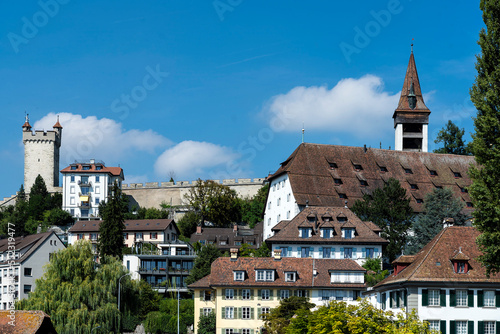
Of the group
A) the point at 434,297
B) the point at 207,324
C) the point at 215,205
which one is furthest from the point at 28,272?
the point at 434,297

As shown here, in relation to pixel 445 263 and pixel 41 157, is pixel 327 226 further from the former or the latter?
pixel 41 157

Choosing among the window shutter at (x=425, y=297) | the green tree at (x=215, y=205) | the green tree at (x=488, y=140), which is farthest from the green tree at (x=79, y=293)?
the green tree at (x=215, y=205)

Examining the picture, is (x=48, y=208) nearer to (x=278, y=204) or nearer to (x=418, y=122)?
(x=278, y=204)

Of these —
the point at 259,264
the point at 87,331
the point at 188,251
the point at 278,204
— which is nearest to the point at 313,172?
the point at 278,204

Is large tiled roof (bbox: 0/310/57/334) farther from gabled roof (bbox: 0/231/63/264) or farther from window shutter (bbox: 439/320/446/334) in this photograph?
gabled roof (bbox: 0/231/63/264)

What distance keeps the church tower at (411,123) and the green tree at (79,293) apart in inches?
2281

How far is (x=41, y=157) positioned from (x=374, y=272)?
92650 millimetres

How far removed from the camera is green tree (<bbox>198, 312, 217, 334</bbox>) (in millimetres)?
68500

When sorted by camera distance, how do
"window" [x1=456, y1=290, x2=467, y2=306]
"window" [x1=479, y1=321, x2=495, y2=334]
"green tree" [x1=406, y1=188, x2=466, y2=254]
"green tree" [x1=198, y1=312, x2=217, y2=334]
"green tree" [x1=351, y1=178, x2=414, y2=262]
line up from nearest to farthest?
"window" [x1=479, y1=321, x2=495, y2=334]
"window" [x1=456, y1=290, x2=467, y2=306]
"green tree" [x1=198, y1=312, x2=217, y2=334]
"green tree" [x1=406, y1=188, x2=466, y2=254]
"green tree" [x1=351, y1=178, x2=414, y2=262]

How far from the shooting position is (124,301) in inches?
2731

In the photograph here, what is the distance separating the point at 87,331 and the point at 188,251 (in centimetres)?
3460

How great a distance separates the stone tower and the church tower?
219 feet

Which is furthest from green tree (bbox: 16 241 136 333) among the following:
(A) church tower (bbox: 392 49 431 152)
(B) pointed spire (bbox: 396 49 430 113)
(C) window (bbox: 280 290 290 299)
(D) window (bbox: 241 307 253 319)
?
(B) pointed spire (bbox: 396 49 430 113)

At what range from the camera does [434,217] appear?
3327 inches
